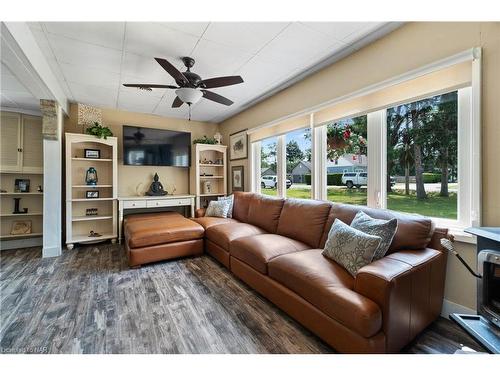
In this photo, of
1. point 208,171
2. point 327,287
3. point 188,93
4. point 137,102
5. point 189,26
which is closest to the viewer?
point 327,287

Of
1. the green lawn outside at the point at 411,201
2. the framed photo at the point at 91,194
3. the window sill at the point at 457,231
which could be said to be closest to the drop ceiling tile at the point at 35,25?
the framed photo at the point at 91,194

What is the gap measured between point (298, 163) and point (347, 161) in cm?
87

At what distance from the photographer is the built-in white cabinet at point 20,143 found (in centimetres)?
373

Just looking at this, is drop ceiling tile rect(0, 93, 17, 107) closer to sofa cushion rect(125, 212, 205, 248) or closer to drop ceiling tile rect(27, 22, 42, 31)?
drop ceiling tile rect(27, 22, 42, 31)

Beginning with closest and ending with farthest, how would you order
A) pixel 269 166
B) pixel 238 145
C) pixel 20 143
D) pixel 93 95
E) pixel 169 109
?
pixel 93 95 < pixel 20 143 < pixel 269 166 < pixel 169 109 < pixel 238 145

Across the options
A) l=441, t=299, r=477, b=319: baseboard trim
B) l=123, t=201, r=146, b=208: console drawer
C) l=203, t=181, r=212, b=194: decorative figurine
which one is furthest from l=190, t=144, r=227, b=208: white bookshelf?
l=441, t=299, r=477, b=319: baseboard trim

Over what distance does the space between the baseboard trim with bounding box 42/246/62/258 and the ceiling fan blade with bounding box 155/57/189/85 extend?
3075 mm

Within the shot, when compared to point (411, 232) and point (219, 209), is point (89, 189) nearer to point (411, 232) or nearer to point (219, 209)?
point (219, 209)

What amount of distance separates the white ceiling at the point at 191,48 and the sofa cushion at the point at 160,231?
1991mm

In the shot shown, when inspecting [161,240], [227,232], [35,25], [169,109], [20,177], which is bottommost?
[161,240]

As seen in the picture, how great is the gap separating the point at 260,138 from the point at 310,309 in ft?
9.94

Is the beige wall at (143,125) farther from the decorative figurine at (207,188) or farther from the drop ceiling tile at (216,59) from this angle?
the drop ceiling tile at (216,59)

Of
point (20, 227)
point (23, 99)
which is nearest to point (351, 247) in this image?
point (23, 99)

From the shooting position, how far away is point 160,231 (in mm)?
3039
